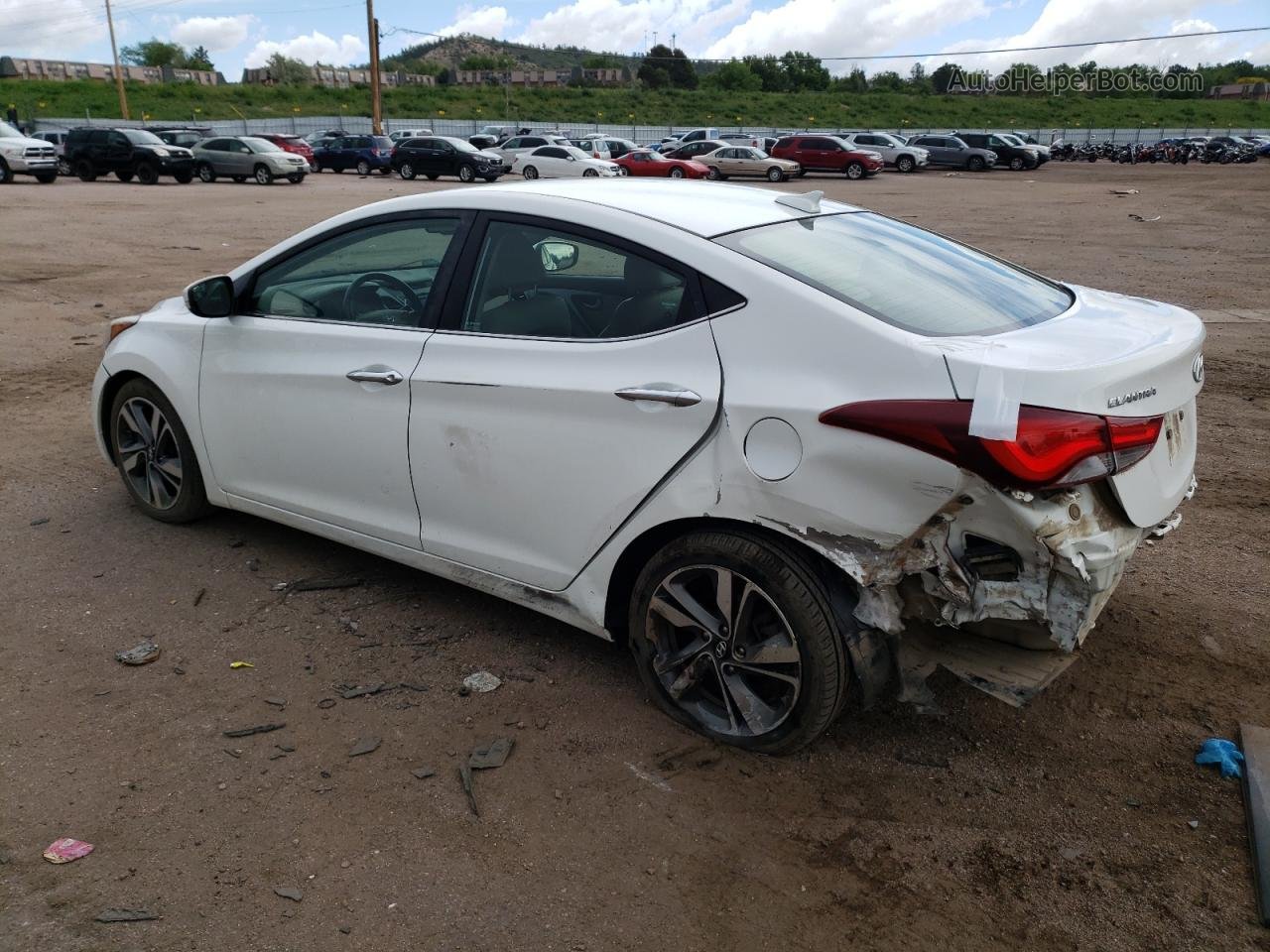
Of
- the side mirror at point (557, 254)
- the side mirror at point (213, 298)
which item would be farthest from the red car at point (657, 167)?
the side mirror at point (557, 254)

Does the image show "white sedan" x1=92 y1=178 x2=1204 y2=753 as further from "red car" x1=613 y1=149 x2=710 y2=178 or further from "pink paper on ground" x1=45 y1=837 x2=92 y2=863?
"red car" x1=613 y1=149 x2=710 y2=178

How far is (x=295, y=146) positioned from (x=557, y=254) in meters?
37.8

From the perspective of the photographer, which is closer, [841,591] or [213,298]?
[841,591]

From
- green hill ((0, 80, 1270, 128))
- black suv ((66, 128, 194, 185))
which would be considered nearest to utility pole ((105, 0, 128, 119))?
green hill ((0, 80, 1270, 128))

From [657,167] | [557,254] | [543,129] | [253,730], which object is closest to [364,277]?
[557,254]

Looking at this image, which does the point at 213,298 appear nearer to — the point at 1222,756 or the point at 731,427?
the point at 731,427

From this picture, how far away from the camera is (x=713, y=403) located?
2953mm

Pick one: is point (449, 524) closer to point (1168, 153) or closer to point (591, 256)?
point (591, 256)

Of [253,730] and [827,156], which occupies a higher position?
[827,156]

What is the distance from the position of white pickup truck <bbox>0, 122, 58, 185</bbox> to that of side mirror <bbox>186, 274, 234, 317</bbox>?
1163 inches

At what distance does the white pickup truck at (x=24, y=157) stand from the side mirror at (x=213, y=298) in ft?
96.9

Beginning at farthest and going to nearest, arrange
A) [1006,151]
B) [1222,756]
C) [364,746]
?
[1006,151], [364,746], [1222,756]

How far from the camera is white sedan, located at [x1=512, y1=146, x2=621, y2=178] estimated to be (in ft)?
111

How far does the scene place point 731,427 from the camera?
2.92 meters
